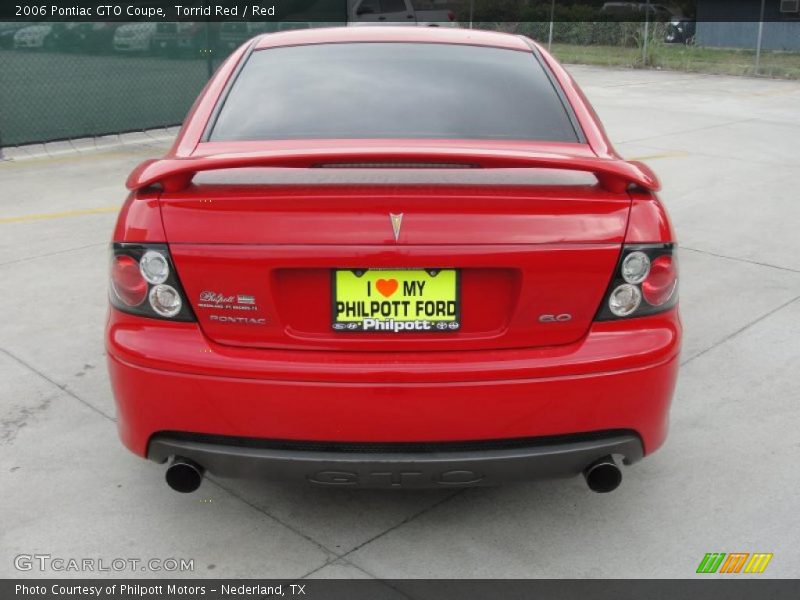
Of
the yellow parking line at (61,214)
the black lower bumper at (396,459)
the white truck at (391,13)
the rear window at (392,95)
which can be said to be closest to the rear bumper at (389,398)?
the black lower bumper at (396,459)

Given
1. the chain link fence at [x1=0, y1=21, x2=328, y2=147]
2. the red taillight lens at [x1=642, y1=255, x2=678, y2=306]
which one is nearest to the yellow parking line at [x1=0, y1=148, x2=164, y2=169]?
the chain link fence at [x1=0, y1=21, x2=328, y2=147]

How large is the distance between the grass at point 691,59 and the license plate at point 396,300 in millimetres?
21167

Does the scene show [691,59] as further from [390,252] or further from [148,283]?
[148,283]

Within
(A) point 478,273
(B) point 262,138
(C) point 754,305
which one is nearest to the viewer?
(A) point 478,273

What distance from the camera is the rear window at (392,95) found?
318 cm

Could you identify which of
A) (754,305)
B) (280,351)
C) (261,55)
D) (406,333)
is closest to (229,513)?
(280,351)

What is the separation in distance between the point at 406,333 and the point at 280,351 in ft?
1.20

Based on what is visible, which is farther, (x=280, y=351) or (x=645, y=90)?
(x=645, y=90)

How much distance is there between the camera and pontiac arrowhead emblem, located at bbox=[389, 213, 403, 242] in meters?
2.54

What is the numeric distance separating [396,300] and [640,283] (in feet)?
2.42

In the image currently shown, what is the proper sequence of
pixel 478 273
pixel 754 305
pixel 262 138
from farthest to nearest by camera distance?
pixel 754 305, pixel 262 138, pixel 478 273

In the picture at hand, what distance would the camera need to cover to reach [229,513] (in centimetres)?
322

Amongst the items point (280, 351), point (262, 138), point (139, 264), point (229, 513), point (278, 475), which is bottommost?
point (229, 513)

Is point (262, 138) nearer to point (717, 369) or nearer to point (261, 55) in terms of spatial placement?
point (261, 55)
